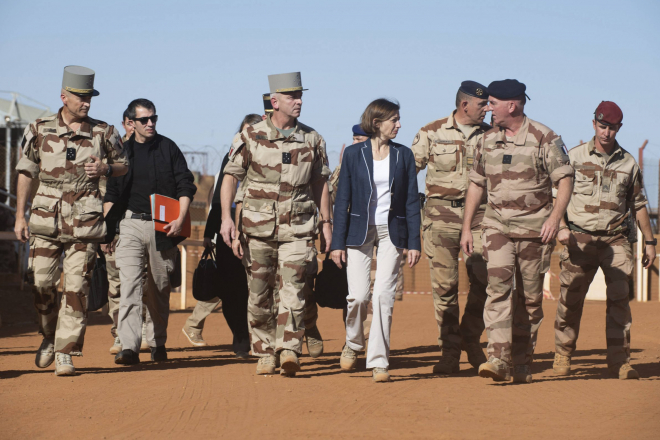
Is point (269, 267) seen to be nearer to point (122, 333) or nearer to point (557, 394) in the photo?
point (122, 333)

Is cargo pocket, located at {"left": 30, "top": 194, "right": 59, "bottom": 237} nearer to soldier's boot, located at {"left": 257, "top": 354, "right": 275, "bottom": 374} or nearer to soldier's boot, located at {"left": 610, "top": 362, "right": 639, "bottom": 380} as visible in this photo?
soldier's boot, located at {"left": 257, "top": 354, "right": 275, "bottom": 374}

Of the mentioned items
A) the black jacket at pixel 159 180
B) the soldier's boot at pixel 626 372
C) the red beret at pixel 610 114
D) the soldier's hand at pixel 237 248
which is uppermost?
the red beret at pixel 610 114

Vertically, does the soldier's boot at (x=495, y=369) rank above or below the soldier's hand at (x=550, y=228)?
below

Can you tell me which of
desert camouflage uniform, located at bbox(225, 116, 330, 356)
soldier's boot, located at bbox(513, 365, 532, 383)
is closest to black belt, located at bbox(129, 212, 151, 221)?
desert camouflage uniform, located at bbox(225, 116, 330, 356)

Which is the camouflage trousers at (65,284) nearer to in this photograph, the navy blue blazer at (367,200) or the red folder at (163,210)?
the red folder at (163,210)

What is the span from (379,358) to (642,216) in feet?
8.69

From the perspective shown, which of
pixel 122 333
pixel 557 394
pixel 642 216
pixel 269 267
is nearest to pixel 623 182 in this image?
pixel 642 216

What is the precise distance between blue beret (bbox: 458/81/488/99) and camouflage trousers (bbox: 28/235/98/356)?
3.37 meters

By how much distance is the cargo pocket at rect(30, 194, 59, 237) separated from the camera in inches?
281

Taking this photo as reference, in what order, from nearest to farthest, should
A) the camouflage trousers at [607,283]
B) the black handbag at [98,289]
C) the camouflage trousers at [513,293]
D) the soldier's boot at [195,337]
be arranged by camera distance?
1. the camouflage trousers at [513,293]
2. the camouflage trousers at [607,283]
3. the black handbag at [98,289]
4. the soldier's boot at [195,337]

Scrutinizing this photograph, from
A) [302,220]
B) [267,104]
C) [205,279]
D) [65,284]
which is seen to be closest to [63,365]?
[65,284]

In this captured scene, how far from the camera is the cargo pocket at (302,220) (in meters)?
7.22

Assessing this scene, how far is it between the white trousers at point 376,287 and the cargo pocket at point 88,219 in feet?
6.47

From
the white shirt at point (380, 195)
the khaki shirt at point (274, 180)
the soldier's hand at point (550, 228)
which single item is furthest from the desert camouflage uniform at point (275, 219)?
the soldier's hand at point (550, 228)
